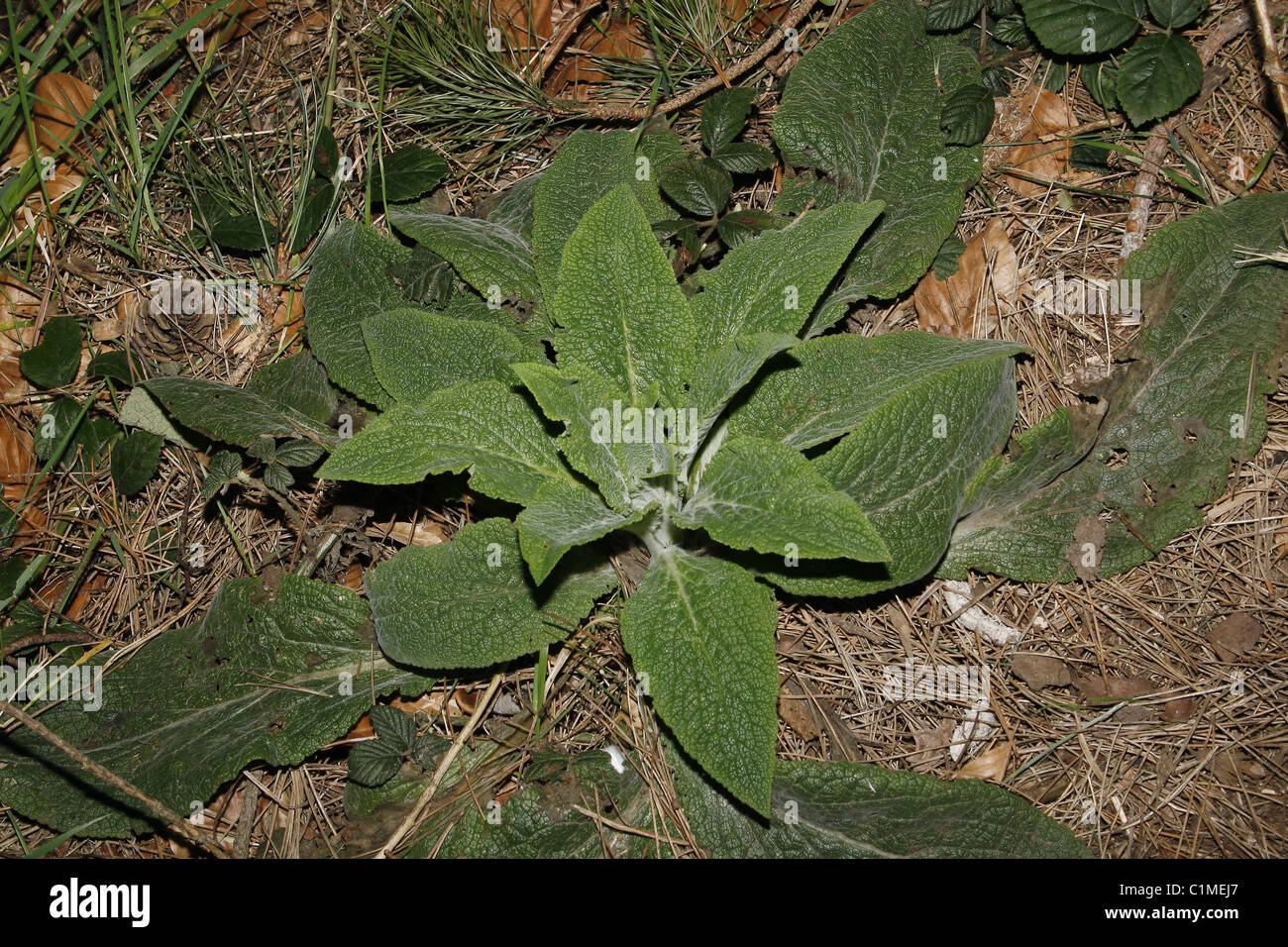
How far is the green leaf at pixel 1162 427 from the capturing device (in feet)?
8.39

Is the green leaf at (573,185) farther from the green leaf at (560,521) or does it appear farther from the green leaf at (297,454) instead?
the green leaf at (297,454)

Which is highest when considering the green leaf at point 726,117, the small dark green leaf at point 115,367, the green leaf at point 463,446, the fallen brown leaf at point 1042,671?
the green leaf at point 726,117

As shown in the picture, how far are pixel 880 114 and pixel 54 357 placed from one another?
286cm

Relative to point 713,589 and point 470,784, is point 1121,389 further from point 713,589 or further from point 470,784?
point 470,784

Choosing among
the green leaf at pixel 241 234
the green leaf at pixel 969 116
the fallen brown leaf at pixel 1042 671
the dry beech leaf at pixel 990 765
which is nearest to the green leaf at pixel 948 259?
the green leaf at pixel 969 116

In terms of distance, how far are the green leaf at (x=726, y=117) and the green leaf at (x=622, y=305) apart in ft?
2.26

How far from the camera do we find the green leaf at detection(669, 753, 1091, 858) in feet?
7.47

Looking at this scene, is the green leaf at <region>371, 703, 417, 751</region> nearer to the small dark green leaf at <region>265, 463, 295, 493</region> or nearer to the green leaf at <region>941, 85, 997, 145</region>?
the small dark green leaf at <region>265, 463, 295, 493</region>

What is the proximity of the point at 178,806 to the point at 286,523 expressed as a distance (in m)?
0.88

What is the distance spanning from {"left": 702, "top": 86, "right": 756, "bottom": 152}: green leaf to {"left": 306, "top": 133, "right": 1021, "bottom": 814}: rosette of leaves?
19.8 inches

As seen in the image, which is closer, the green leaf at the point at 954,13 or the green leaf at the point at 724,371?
the green leaf at the point at 724,371

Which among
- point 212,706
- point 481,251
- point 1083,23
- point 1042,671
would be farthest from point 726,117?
point 212,706

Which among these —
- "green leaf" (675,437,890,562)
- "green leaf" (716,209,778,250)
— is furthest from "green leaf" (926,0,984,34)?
"green leaf" (675,437,890,562)

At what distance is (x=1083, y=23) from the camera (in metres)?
2.77
